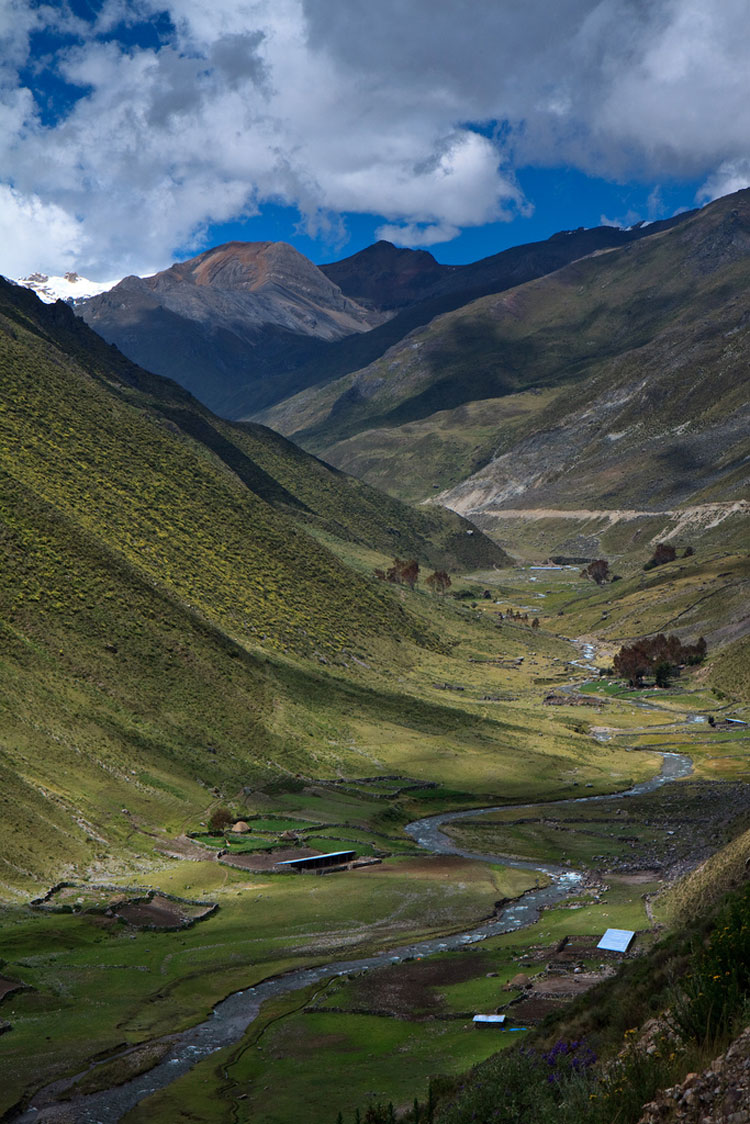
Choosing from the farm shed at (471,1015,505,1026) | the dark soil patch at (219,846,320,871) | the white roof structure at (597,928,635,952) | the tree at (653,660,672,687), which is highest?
the tree at (653,660,672,687)

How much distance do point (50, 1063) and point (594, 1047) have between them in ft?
94.7

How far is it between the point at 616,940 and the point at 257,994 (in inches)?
830

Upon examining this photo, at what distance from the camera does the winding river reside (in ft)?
145

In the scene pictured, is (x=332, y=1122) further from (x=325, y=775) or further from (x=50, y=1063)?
(x=325, y=775)

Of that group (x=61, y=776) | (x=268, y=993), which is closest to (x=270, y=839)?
(x=61, y=776)

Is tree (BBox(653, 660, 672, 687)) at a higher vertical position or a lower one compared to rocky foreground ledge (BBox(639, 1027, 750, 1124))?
lower

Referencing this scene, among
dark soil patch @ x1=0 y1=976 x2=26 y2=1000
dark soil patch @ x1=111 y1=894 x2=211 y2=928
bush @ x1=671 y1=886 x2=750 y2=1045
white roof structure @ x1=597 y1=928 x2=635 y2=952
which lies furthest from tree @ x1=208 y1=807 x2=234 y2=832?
bush @ x1=671 y1=886 x2=750 y2=1045

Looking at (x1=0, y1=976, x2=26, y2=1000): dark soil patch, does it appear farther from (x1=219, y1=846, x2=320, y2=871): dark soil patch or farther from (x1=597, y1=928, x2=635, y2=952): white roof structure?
(x1=597, y1=928, x2=635, y2=952): white roof structure

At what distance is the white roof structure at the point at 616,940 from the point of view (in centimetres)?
5984

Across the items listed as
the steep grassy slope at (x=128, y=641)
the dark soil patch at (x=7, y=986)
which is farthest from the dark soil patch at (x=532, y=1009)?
the steep grassy slope at (x=128, y=641)

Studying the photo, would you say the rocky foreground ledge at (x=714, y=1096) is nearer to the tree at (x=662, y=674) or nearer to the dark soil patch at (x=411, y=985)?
the dark soil patch at (x=411, y=985)

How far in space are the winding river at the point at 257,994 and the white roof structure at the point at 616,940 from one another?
10290 millimetres

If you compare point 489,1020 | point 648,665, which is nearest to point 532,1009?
point 489,1020

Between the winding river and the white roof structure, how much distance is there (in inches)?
405
